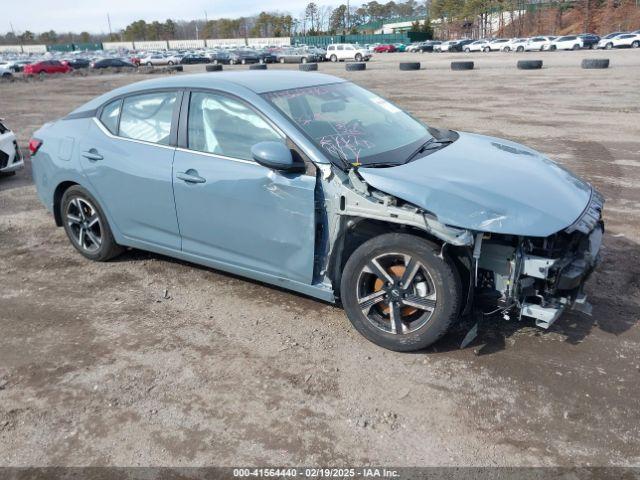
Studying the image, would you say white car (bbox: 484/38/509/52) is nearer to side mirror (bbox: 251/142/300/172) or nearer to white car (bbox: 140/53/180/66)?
white car (bbox: 140/53/180/66)

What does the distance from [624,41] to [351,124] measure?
54.4 meters

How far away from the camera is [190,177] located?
4164mm

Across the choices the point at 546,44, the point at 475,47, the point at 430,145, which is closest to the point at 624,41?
the point at 546,44

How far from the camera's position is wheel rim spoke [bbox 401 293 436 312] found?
3412mm

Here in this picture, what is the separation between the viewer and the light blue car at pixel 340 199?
11.0 feet

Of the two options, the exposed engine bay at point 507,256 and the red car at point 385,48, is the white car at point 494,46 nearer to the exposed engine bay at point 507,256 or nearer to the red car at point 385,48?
the red car at point 385,48

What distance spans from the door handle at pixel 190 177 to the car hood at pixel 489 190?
1.31 meters

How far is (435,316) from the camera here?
3404mm

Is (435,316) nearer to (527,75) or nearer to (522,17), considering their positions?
(527,75)

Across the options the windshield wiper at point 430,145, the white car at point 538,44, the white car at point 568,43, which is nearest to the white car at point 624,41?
the white car at point 568,43

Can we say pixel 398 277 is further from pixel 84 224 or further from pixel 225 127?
pixel 84 224

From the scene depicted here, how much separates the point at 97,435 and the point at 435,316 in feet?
6.76

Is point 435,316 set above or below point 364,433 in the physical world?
above

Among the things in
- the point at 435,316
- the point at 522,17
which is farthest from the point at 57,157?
the point at 522,17
